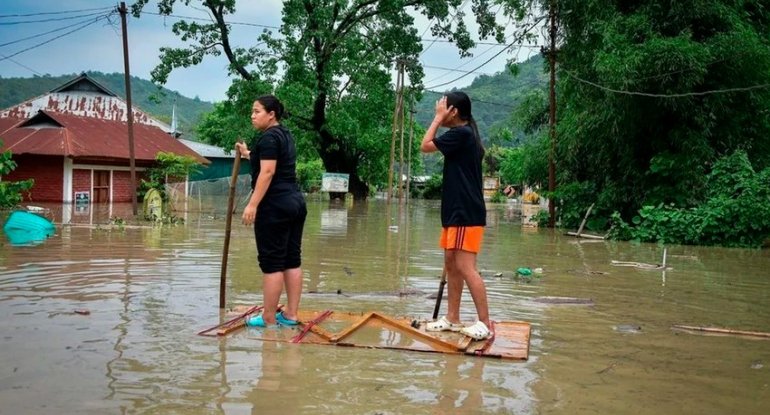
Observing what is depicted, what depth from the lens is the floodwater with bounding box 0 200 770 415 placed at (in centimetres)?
367

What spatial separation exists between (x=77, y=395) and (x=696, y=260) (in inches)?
444

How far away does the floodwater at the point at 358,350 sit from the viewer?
3670mm

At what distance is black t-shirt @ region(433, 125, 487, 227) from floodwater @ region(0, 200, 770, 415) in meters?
1.02

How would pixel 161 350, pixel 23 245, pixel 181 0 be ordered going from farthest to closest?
pixel 181 0, pixel 23 245, pixel 161 350

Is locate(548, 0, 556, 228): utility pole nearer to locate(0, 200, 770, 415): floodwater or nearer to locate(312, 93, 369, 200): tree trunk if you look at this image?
locate(0, 200, 770, 415): floodwater

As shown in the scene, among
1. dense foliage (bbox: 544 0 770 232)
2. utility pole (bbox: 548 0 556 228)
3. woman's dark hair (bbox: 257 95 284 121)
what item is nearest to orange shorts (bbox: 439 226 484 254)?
woman's dark hair (bbox: 257 95 284 121)

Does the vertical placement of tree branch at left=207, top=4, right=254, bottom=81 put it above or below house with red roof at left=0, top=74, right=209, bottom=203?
above

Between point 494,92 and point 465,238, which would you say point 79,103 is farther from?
point 494,92

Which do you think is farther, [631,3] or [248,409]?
[631,3]

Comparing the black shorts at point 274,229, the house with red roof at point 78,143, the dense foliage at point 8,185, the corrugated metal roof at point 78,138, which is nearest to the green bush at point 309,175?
the house with red roof at point 78,143

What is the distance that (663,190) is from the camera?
58.1 feet

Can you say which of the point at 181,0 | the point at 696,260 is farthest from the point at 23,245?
the point at 181,0

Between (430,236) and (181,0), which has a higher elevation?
(181,0)

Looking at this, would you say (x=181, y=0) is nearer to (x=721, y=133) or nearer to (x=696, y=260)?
(x=721, y=133)
